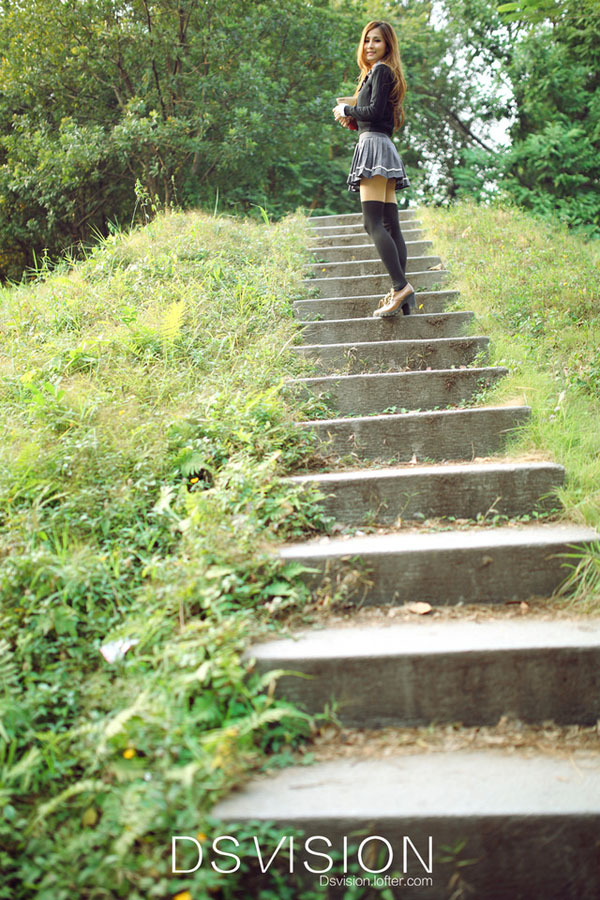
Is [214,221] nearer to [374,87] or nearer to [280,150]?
[374,87]

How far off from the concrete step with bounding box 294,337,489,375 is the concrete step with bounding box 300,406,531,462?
35.1 inches

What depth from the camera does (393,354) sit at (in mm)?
4035

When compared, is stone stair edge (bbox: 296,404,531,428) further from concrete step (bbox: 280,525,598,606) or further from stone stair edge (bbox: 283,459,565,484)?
concrete step (bbox: 280,525,598,606)

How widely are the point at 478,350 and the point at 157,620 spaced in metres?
2.82

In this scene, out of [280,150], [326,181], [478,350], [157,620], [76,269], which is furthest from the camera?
[326,181]

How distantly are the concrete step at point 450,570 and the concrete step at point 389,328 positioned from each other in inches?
93.2

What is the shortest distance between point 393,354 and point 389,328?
1.48ft

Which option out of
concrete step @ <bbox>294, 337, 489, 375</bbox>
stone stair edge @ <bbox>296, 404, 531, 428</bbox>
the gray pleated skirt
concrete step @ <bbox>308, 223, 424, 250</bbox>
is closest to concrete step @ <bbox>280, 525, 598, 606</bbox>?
stone stair edge @ <bbox>296, 404, 531, 428</bbox>

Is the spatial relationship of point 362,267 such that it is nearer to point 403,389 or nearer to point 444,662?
point 403,389

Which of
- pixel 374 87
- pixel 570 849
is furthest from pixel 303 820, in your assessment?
pixel 374 87

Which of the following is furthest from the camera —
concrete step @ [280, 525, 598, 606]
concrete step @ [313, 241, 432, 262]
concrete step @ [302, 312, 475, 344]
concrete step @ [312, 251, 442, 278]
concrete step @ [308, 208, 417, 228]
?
concrete step @ [308, 208, 417, 228]

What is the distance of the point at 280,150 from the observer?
923cm

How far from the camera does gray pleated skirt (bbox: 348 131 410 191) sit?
3.98 meters

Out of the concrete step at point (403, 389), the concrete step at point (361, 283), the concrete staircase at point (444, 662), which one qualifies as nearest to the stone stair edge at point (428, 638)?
the concrete staircase at point (444, 662)
